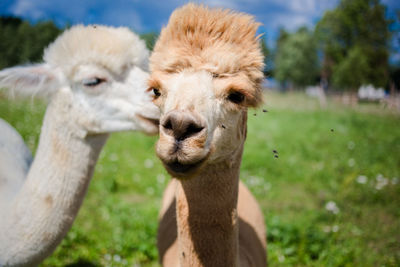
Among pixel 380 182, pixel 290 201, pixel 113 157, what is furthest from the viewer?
pixel 113 157

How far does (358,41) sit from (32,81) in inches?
309

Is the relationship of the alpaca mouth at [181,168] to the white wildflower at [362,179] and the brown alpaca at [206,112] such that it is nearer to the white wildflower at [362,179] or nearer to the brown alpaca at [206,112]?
the brown alpaca at [206,112]

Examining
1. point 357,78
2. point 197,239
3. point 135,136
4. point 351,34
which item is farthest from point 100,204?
point 351,34

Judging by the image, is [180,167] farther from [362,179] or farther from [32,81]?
[362,179]

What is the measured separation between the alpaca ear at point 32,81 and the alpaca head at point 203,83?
1421 mm

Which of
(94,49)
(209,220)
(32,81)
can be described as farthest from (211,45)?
(32,81)

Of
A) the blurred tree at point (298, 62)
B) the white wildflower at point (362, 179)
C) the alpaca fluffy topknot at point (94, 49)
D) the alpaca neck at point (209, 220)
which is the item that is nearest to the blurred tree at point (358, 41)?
the white wildflower at point (362, 179)

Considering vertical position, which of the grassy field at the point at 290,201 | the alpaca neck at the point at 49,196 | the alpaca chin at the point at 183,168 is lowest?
the grassy field at the point at 290,201

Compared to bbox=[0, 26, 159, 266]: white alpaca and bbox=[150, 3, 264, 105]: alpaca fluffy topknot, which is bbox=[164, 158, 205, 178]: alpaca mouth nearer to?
bbox=[150, 3, 264, 105]: alpaca fluffy topknot

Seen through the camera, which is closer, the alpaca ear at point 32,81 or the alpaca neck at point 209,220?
the alpaca neck at point 209,220

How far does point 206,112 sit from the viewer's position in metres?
1.36

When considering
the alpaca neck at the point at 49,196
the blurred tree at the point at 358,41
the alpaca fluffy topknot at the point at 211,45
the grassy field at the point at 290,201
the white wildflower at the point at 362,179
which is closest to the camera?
the alpaca fluffy topknot at the point at 211,45

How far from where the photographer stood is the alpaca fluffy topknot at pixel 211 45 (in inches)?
57.3

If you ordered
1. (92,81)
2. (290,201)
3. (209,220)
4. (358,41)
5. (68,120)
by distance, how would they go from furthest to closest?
(358,41), (290,201), (92,81), (68,120), (209,220)
